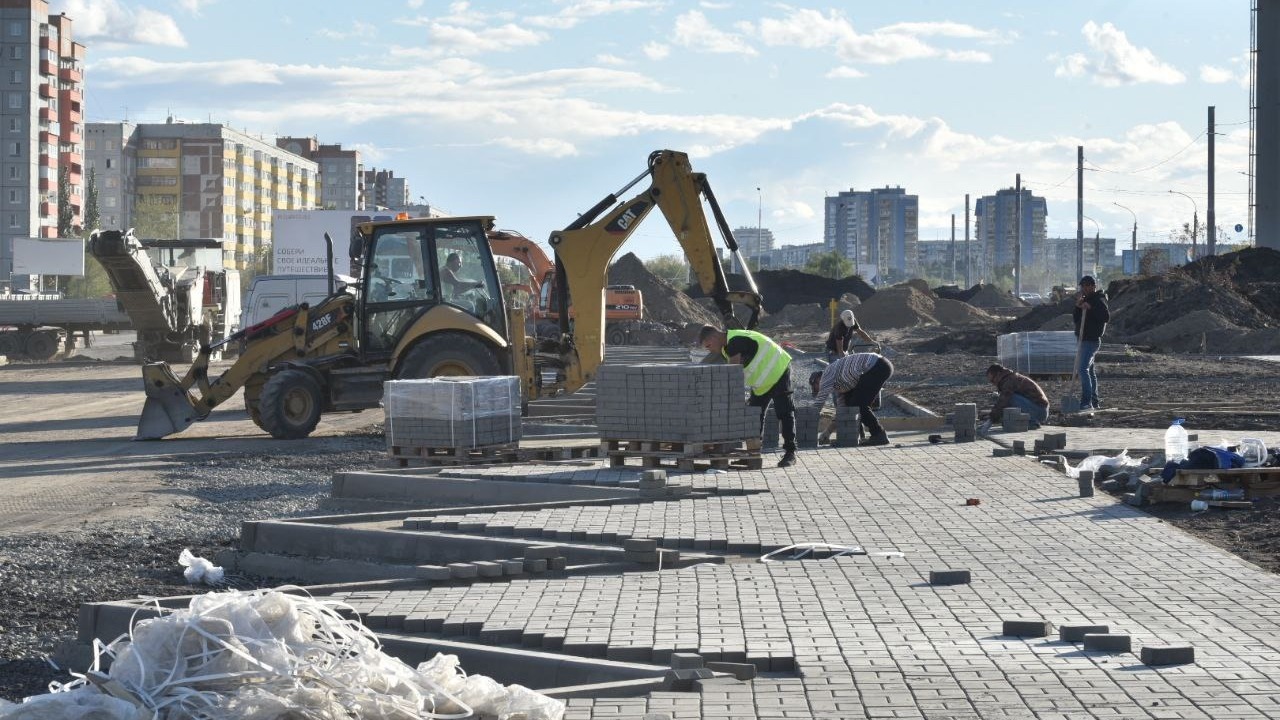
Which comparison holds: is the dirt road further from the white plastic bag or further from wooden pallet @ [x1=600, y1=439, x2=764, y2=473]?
wooden pallet @ [x1=600, y1=439, x2=764, y2=473]

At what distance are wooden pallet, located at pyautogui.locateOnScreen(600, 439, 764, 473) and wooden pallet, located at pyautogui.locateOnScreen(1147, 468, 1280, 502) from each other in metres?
3.63

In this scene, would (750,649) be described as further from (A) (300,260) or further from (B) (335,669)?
(A) (300,260)

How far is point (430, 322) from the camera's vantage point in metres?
16.9

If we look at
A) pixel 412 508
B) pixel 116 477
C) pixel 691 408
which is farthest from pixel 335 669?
pixel 116 477

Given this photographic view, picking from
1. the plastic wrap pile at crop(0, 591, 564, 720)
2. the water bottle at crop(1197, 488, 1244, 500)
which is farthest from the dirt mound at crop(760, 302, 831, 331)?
the plastic wrap pile at crop(0, 591, 564, 720)

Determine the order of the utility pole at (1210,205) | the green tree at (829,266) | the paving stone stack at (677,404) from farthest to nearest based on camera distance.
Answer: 1. the green tree at (829,266)
2. the utility pole at (1210,205)
3. the paving stone stack at (677,404)

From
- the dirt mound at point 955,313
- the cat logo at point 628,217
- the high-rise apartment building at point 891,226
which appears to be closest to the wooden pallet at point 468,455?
the cat logo at point 628,217

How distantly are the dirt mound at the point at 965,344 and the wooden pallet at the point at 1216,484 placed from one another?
28.7 m

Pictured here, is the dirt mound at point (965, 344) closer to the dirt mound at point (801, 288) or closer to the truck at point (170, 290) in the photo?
the truck at point (170, 290)

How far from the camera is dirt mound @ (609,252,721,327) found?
64.8m

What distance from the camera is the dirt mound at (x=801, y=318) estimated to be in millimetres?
64875

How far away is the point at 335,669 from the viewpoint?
4.89m

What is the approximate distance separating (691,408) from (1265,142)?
46.7 metres

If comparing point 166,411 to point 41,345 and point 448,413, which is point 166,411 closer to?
point 448,413
